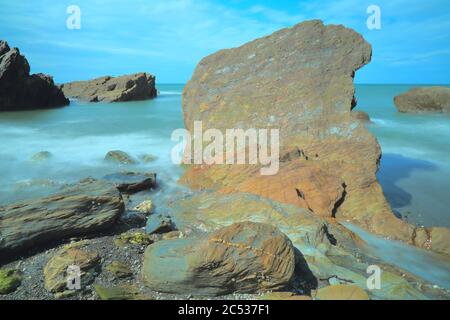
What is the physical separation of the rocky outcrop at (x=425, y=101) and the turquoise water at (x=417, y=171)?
18.7ft

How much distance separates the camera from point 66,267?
11.5 ft

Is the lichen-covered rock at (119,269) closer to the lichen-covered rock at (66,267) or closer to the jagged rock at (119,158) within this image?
the lichen-covered rock at (66,267)

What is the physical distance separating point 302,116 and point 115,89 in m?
31.9

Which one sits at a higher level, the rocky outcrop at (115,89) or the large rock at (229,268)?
the rocky outcrop at (115,89)

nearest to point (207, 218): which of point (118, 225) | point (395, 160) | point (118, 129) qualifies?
point (118, 225)

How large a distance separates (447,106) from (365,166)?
20212mm

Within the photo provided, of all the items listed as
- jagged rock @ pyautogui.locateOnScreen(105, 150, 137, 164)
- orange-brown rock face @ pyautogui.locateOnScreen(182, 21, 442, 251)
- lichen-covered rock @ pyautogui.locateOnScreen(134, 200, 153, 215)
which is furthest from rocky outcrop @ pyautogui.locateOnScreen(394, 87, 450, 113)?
lichen-covered rock @ pyautogui.locateOnScreen(134, 200, 153, 215)

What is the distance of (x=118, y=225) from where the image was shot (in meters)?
4.70

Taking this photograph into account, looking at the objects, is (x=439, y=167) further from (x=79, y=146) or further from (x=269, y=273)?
(x=79, y=146)

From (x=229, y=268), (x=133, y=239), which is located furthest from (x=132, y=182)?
(x=229, y=268)

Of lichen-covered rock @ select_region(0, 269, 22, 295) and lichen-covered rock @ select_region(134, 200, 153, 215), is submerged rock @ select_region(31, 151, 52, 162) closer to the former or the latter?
lichen-covered rock @ select_region(134, 200, 153, 215)
